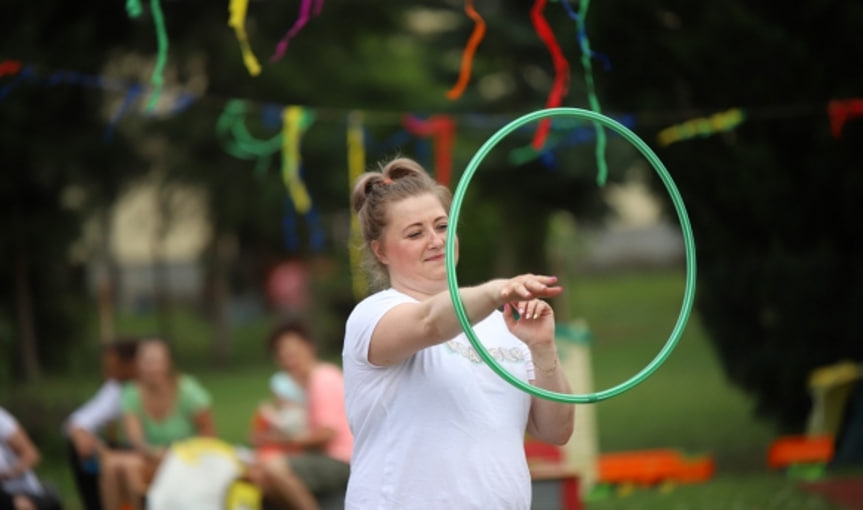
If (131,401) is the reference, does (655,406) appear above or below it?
below

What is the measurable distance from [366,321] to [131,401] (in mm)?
4401

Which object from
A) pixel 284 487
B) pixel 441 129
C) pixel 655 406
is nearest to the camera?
pixel 284 487

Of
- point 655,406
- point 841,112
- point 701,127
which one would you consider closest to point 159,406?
point 701,127

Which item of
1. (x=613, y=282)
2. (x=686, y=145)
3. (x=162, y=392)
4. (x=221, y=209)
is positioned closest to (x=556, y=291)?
(x=162, y=392)

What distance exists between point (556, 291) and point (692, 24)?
6178 mm

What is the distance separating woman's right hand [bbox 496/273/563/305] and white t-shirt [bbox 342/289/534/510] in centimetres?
32

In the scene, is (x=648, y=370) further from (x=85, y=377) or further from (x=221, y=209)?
(x=221, y=209)

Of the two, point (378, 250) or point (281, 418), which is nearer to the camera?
point (378, 250)

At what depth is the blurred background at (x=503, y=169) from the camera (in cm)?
798

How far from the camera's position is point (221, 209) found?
55.3 ft

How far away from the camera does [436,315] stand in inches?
100

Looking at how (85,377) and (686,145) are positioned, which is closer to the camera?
(686,145)

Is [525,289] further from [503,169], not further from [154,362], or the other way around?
[503,169]

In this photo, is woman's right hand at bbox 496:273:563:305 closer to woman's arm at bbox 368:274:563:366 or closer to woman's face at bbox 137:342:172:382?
woman's arm at bbox 368:274:563:366
